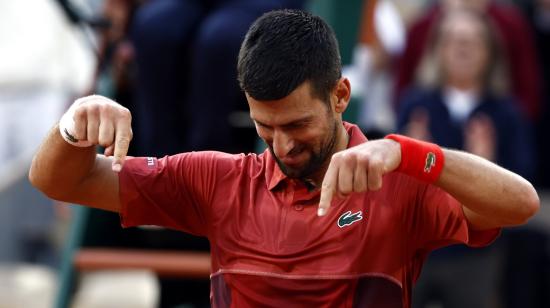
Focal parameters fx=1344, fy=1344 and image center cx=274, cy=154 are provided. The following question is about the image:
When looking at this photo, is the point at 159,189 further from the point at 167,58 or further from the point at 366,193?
the point at 167,58

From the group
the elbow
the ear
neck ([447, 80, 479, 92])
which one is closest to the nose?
the ear

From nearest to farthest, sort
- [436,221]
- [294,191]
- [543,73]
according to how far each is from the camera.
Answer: [436,221], [294,191], [543,73]

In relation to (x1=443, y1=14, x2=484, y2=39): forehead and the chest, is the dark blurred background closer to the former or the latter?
(x1=443, y1=14, x2=484, y2=39): forehead

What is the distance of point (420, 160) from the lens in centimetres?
350

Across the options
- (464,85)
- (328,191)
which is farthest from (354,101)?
(328,191)

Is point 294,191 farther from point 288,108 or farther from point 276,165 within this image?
point 288,108

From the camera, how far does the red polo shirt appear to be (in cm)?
369

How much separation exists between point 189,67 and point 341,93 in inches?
98.7

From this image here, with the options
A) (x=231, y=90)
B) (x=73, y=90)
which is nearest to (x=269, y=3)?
(x=231, y=90)

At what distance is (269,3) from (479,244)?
250 centimetres

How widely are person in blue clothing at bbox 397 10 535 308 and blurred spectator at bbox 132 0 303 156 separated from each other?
4.40ft

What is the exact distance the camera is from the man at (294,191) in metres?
3.55

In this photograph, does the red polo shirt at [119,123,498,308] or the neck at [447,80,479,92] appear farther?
the neck at [447,80,479,92]

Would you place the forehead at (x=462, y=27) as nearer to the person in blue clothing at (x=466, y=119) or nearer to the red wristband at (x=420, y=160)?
the person in blue clothing at (x=466, y=119)
